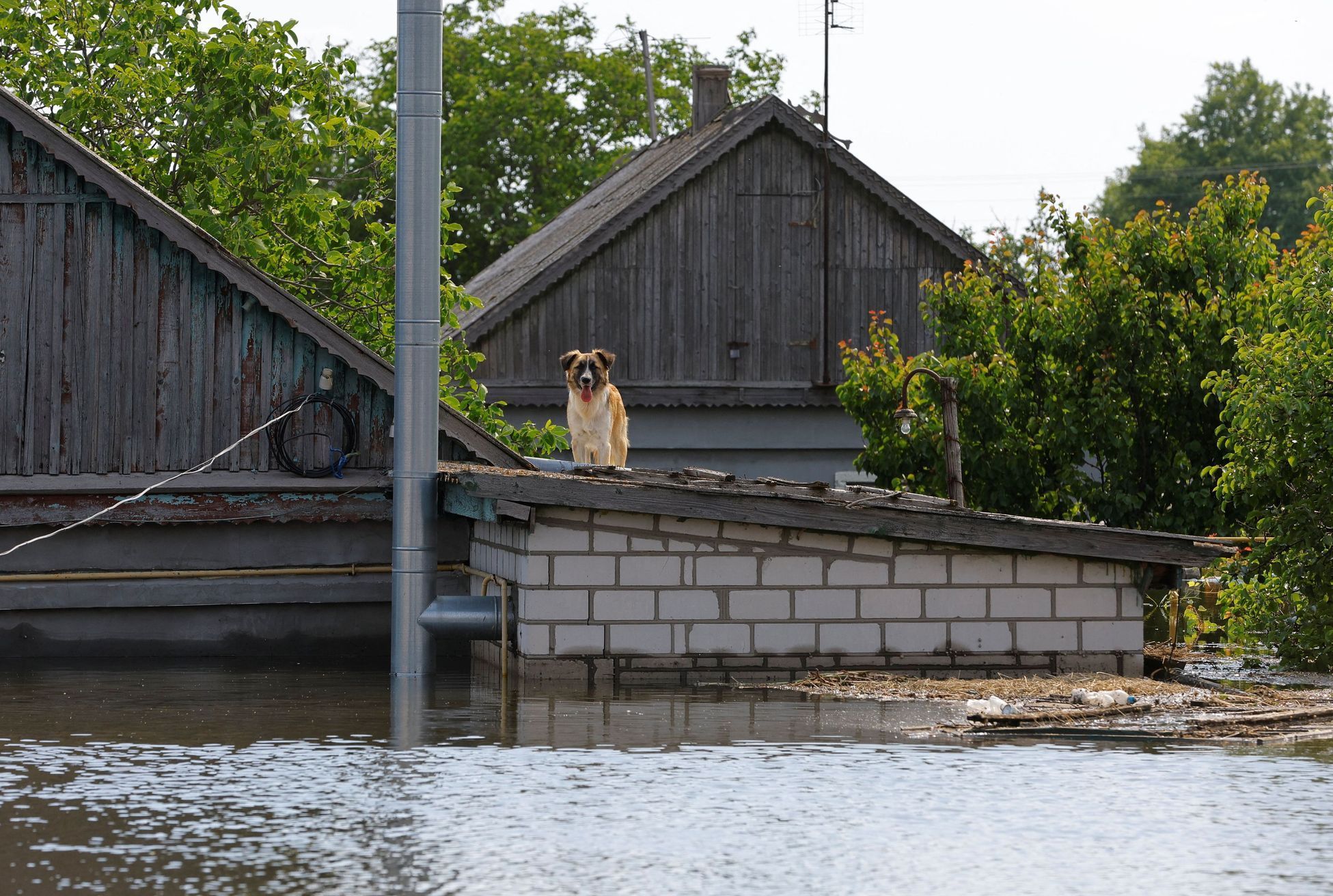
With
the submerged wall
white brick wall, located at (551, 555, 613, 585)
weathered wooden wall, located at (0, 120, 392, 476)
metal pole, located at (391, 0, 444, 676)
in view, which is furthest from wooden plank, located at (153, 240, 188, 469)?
white brick wall, located at (551, 555, 613, 585)

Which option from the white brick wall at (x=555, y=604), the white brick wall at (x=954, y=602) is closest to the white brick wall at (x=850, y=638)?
the white brick wall at (x=954, y=602)

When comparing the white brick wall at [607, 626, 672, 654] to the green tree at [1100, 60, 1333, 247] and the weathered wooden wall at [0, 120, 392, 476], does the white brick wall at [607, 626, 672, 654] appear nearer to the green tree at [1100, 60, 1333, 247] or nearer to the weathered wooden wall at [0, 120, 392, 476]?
the weathered wooden wall at [0, 120, 392, 476]

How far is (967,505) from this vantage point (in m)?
21.4

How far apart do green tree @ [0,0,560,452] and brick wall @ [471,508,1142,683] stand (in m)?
7.62

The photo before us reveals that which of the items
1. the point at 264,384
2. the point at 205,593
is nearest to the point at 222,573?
the point at 205,593

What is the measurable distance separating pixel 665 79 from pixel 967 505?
40.4 metres

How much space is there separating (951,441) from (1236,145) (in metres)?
81.9

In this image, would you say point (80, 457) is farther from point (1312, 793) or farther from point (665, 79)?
point (665, 79)

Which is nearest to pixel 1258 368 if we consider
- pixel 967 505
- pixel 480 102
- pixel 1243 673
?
pixel 1243 673

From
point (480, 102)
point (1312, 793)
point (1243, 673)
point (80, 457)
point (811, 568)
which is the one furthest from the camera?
point (480, 102)

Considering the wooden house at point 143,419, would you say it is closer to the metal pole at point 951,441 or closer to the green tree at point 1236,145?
the metal pole at point 951,441

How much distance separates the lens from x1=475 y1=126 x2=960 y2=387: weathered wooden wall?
3067cm

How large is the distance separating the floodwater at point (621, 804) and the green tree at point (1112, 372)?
917 cm

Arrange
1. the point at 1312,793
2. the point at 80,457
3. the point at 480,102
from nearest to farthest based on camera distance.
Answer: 1. the point at 1312,793
2. the point at 80,457
3. the point at 480,102
